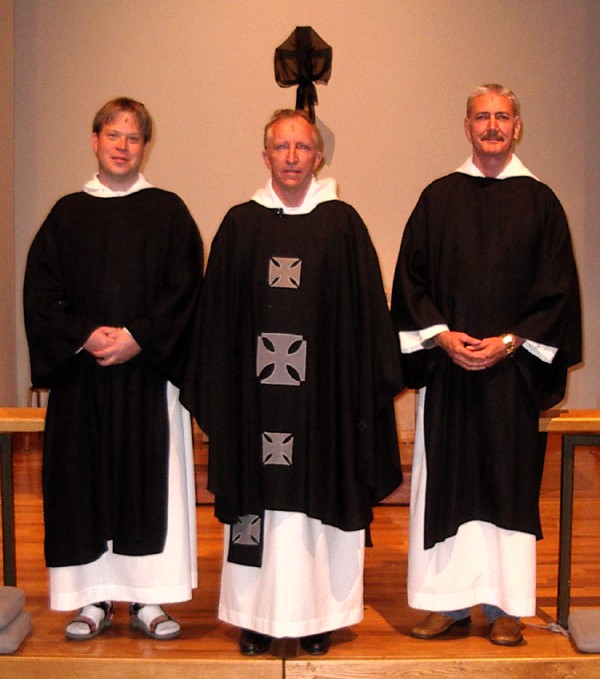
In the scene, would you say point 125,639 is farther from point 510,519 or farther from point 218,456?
point 510,519

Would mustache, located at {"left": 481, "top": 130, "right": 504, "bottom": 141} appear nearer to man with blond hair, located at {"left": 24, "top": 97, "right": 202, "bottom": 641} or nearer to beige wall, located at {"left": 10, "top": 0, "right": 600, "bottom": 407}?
man with blond hair, located at {"left": 24, "top": 97, "right": 202, "bottom": 641}

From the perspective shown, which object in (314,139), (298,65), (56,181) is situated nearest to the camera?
(314,139)

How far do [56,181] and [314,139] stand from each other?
5294 mm

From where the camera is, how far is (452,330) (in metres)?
3.96

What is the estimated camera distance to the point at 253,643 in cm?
393

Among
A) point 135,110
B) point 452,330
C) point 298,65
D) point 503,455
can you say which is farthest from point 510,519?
point 298,65

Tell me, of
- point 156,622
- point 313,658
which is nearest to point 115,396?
point 156,622

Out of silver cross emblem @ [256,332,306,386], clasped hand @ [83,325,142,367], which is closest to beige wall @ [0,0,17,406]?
clasped hand @ [83,325,142,367]

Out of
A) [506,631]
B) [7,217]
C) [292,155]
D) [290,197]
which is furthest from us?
[7,217]

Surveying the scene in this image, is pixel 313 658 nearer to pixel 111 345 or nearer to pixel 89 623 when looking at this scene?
pixel 89 623

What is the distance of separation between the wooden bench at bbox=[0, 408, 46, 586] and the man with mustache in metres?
1.59

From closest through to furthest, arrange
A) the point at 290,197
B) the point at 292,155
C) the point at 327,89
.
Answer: the point at 292,155 < the point at 290,197 < the point at 327,89

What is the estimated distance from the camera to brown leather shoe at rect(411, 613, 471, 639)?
409 cm

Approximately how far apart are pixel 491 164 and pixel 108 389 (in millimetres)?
1786
